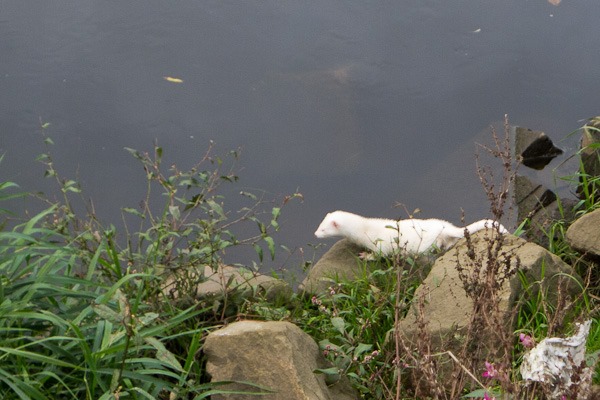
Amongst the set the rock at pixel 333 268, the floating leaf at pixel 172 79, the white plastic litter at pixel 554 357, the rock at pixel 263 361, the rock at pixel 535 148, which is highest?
the white plastic litter at pixel 554 357

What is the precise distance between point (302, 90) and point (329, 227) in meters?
1.44

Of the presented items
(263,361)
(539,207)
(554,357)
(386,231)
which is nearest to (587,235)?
(539,207)

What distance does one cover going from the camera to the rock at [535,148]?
614 centimetres

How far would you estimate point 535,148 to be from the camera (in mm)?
6184

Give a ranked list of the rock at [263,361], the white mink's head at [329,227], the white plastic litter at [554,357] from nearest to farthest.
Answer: the white plastic litter at [554,357], the rock at [263,361], the white mink's head at [329,227]

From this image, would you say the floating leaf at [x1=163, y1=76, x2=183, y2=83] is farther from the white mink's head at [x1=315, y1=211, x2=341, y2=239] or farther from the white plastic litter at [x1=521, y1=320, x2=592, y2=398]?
the white plastic litter at [x1=521, y1=320, x2=592, y2=398]

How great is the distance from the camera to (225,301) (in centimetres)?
387

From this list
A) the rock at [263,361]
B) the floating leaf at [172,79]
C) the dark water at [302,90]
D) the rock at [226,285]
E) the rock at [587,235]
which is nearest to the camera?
the rock at [263,361]

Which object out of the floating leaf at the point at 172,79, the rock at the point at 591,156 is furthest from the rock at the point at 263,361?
the floating leaf at the point at 172,79

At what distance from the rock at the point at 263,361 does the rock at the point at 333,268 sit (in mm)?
1172

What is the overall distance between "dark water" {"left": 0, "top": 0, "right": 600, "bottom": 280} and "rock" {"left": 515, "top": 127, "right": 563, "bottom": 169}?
0.43 ft

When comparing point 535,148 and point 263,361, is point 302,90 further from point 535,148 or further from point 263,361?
point 263,361

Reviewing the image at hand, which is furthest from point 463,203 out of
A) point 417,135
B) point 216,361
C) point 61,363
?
point 61,363

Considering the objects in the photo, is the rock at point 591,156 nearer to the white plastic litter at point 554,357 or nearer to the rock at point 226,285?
the rock at point 226,285
